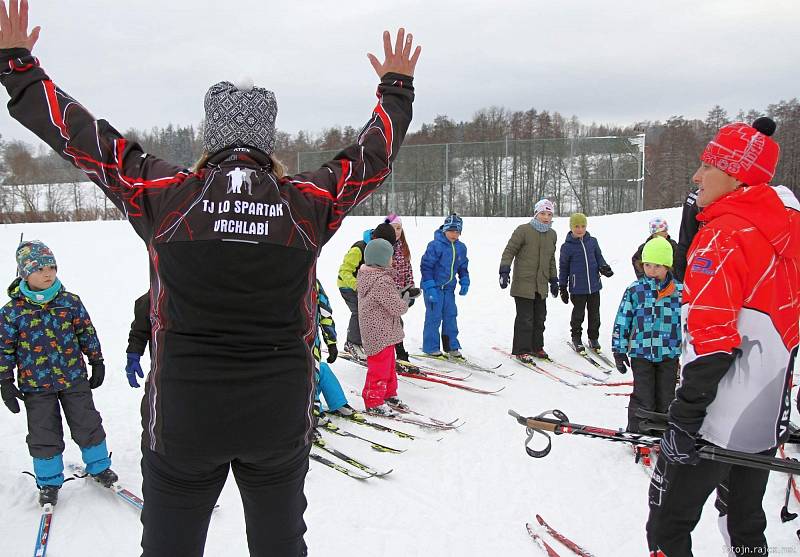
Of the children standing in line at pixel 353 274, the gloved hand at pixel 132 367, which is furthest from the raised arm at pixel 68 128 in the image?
the children standing in line at pixel 353 274

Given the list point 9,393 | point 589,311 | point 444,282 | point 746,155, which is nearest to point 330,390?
point 9,393

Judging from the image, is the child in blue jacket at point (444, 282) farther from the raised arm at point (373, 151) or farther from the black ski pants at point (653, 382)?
the raised arm at point (373, 151)

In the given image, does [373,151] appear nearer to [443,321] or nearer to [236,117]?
[236,117]

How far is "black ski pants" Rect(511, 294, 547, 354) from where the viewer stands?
752 centimetres

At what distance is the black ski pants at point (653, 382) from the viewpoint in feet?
14.5

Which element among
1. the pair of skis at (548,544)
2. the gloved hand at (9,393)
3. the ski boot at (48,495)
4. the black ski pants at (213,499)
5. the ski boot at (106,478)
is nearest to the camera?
the black ski pants at (213,499)

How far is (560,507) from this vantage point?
12.0ft

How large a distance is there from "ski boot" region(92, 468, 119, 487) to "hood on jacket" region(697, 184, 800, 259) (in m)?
3.93

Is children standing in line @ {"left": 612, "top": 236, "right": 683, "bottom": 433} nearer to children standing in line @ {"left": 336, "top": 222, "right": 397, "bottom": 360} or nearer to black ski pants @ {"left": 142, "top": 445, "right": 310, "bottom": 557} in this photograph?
children standing in line @ {"left": 336, "top": 222, "right": 397, "bottom": 360}

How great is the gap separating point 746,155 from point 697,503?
4.66ft

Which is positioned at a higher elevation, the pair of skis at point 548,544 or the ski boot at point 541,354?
the ski boot at point 541,354

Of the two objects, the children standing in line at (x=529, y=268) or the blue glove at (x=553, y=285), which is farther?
the blue glove at (x=553, y=285)

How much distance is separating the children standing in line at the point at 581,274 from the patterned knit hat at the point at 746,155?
541cm

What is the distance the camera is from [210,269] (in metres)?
1.56
